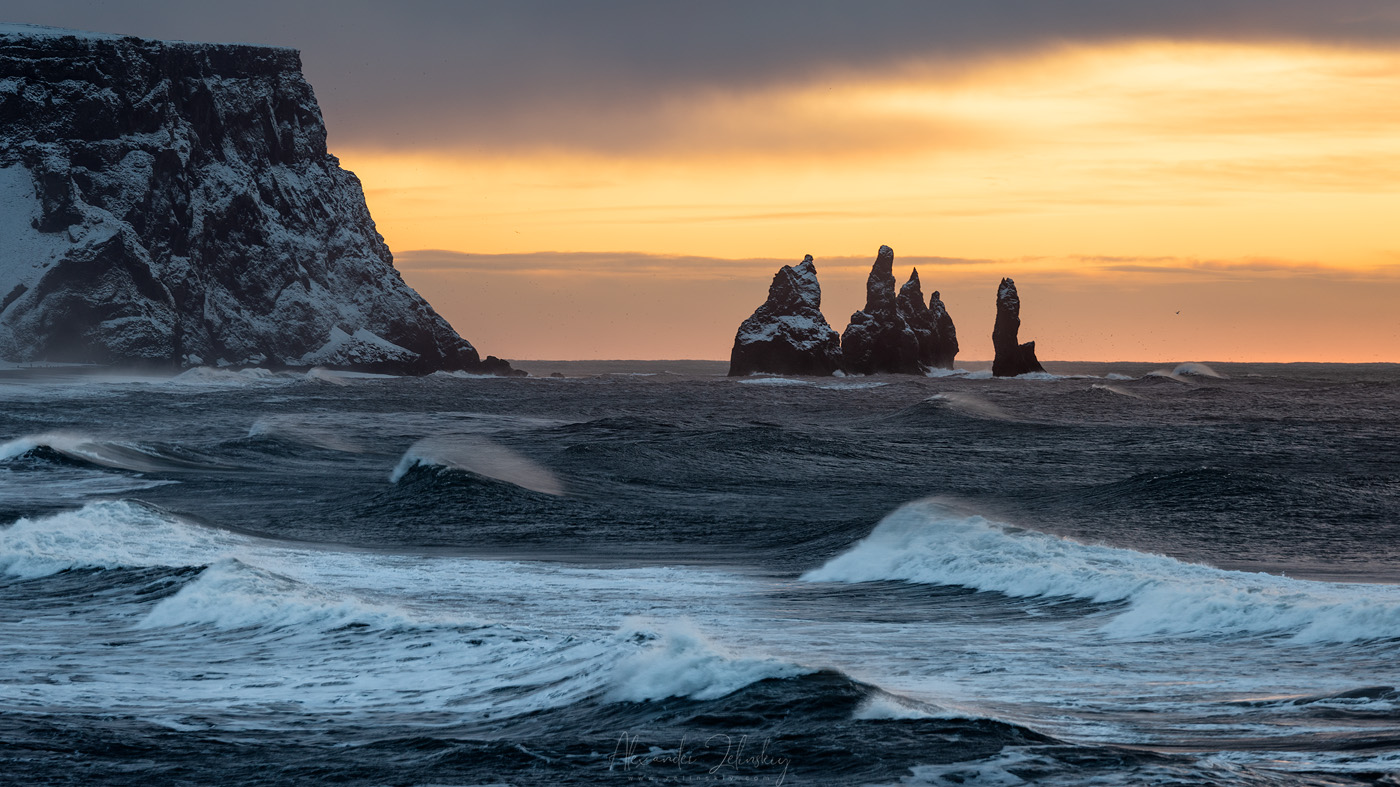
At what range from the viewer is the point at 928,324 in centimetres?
15912

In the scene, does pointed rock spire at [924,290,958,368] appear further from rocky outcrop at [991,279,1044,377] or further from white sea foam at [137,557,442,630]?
white sea foam at [137,557,442,630]

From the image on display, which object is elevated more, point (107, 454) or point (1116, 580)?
point (1116, 580)

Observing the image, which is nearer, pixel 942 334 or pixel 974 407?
pixel 974 407

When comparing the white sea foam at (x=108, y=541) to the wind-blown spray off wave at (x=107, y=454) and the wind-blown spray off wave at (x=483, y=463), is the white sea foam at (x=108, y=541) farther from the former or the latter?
the wind-blown spray off wave at (x=107, y=454)

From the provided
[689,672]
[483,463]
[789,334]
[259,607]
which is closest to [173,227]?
[789,334]

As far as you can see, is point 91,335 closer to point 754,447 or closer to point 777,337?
point 777,337

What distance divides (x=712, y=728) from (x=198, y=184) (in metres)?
190

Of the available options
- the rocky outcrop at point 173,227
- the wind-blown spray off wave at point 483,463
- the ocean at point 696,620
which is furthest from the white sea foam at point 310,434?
the rocky outcrop at point 173,227

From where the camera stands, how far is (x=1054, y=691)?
1079 cm

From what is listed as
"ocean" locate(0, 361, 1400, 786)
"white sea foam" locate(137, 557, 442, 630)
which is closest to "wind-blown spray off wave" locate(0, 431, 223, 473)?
"ocean" locate(0, 361, 1400, 786)

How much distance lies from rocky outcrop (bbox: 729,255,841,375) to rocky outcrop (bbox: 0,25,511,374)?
128ft

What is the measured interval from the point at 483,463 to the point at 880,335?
116m

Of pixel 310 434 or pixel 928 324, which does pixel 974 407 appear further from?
pixel 928 324

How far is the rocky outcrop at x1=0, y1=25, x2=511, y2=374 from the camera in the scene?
166 metres
